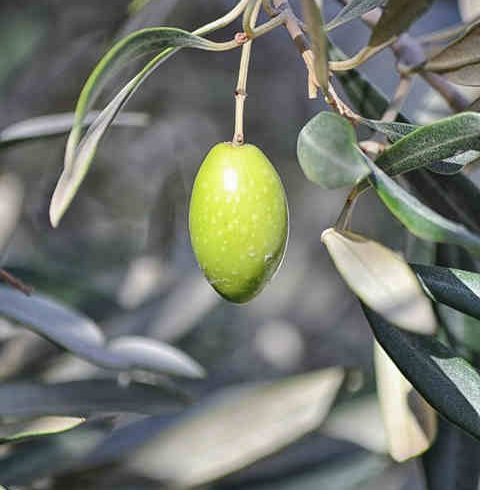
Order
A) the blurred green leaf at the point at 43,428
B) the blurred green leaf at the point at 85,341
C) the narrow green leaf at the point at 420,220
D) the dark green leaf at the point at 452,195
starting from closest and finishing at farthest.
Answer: the narrow green leaf at the point at 420,220
the blurred green leaf at the point at 43,428
the dark green leaf at the point at 452,195
the blurred green leaf at the point at 85,341

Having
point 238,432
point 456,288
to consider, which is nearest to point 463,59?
point 456,288

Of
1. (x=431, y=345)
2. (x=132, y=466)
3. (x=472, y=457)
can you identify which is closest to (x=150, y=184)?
(x=132, y=466)

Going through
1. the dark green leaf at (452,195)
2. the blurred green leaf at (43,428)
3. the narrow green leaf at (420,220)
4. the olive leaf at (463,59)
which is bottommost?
the narrow green leaf at (420,220)

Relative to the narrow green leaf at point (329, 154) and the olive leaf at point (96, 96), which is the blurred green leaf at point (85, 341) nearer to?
the olive leaf at point (96, 96)

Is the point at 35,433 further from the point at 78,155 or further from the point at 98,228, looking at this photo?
the point at 98,228

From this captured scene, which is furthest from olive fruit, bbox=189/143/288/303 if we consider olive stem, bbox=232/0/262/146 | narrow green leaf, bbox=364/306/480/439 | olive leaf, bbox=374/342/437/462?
olive leaf, bbox=374/342/437/462

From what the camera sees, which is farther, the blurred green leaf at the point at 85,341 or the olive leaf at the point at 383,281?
the blurred green leaf at the point at 85,341

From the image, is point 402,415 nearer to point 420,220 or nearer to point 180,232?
point 420,220

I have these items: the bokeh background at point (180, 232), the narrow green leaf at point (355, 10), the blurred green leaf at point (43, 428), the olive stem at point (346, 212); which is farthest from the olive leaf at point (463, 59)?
the blurred green leaf at point (43, 428)
